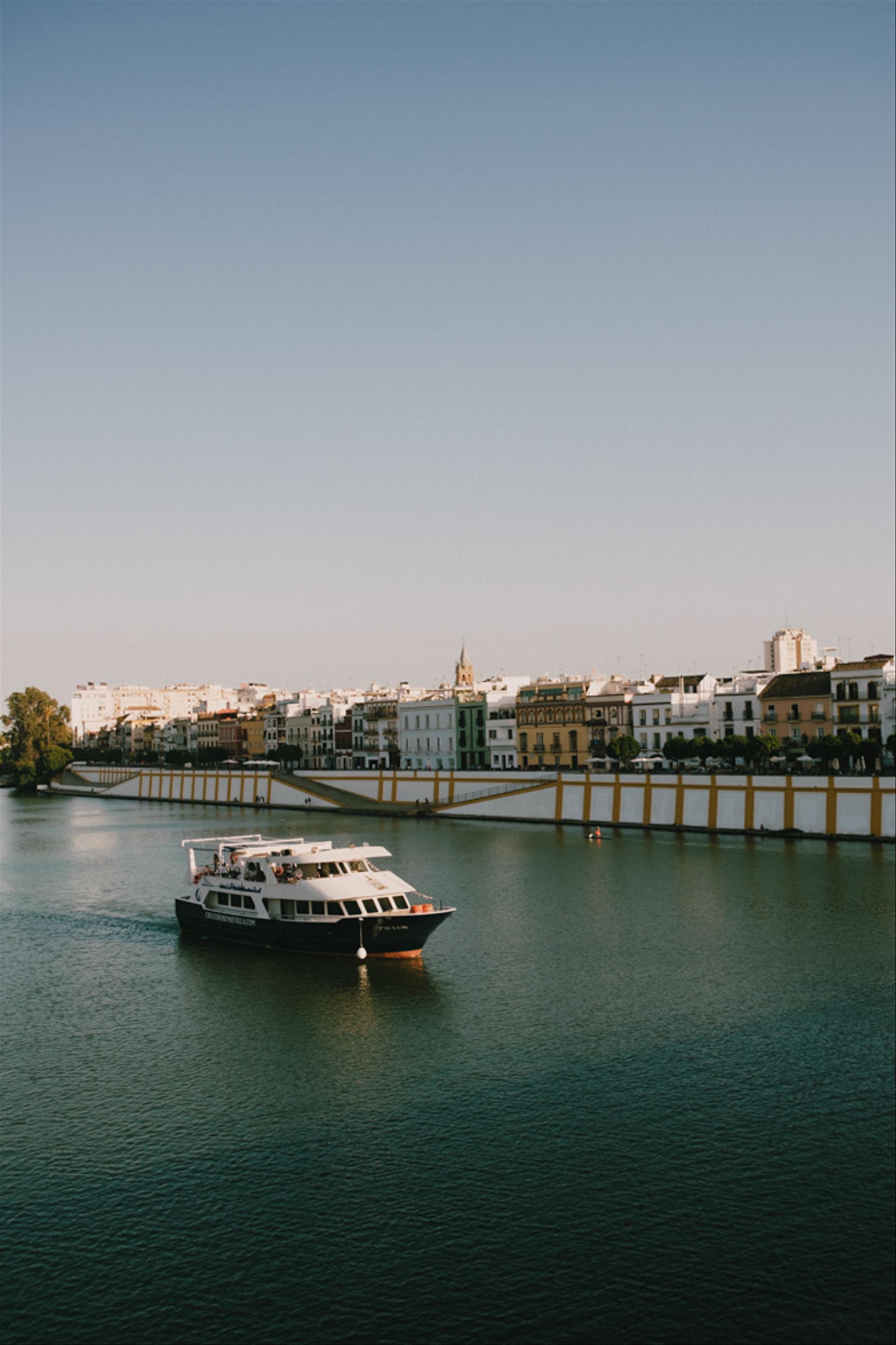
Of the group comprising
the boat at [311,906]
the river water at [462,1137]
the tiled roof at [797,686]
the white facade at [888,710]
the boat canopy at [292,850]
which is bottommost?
the river water at [462,1137]

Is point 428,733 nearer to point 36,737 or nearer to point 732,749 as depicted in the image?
point 732,749

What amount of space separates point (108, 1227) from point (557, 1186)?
8.96 metres

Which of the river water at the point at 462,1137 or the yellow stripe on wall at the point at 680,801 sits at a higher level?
the yellow stripe on wall at the point at 680,801

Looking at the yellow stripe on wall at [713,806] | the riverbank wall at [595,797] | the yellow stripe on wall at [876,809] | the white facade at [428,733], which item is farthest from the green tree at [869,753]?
the white facade at [428,733]

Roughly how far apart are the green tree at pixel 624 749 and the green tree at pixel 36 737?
101 metres

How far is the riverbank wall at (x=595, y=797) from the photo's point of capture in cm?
7575

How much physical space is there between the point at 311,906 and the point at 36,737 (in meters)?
149

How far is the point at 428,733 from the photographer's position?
13375 centimetres

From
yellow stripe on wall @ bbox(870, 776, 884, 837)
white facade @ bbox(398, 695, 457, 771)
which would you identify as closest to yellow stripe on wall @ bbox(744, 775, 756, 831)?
yellow stripe on wall @ bbox(870, 776, 884, 837)

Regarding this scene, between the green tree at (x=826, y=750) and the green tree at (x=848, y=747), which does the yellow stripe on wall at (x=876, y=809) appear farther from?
the green tree at (x=848, y=747)

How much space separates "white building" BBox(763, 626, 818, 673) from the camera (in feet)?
444

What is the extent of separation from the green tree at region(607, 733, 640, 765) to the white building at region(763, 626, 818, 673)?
2815cm

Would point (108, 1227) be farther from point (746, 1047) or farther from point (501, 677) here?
point (501, 677)

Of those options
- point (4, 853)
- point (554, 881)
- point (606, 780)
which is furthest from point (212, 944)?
point (606, 780)
